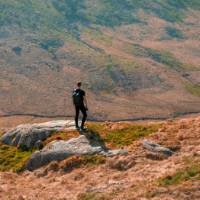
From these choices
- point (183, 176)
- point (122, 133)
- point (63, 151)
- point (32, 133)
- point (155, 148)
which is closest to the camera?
point (183, 176)

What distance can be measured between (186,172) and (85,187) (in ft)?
22.0

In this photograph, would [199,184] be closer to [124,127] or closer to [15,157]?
[124,127]

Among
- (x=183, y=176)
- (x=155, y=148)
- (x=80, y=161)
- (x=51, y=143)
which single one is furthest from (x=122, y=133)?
(x=183, y=176)

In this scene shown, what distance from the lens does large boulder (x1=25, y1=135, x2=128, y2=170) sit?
3425 centimetres

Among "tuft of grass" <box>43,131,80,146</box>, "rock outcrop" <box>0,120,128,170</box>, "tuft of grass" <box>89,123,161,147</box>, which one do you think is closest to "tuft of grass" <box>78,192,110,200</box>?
"rock outcrop" <box>0,120,128,170</box>

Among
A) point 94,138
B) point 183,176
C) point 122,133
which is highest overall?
point 122,133

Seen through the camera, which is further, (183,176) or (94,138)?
(94,138)

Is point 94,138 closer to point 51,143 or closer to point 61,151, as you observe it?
point 61,151

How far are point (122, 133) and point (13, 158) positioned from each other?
9.53 m

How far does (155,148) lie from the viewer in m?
33.7

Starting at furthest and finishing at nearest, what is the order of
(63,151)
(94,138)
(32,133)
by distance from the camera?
(32,133)
(94,138)
(63,151)

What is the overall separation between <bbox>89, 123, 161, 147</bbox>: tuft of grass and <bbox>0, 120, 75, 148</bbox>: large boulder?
9.20 ft

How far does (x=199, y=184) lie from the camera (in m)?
26.5

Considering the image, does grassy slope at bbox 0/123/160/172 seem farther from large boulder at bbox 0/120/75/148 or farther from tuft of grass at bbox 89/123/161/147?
large boulder at bbox 0/120/75/148
